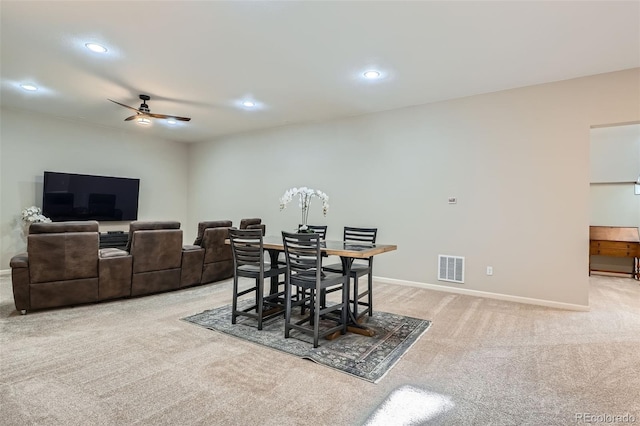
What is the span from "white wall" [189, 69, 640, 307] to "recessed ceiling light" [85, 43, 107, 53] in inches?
142

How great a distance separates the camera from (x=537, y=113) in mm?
4320

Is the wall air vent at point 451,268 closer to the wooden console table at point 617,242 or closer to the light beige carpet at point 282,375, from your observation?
the light beige carpet at point 282,375

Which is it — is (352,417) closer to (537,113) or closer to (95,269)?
(95,269)

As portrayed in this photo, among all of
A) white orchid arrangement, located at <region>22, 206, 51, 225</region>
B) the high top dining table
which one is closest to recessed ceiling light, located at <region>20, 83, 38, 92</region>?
white orchid arrangement, located at <region>22, 206, 51, 225</region>

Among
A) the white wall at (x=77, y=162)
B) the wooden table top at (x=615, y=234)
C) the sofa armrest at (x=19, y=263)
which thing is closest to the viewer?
the sofa armrest at (x=19, y=263)

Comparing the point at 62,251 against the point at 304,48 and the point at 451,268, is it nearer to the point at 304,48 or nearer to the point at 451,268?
the point at 304,48

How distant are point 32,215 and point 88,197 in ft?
3.15

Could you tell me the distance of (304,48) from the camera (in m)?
3.44


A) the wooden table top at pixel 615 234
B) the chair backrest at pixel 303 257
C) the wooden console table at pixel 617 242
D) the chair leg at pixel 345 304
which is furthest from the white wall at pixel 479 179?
the wooden table top at pixel 615 234

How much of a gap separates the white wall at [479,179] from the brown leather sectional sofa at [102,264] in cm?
222

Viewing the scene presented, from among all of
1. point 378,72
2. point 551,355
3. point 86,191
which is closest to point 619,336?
point 551,355

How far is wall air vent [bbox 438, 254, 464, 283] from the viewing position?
4859 millimetres

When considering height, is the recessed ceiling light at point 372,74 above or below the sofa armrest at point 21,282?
above

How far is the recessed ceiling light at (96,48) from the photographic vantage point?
3393mm
